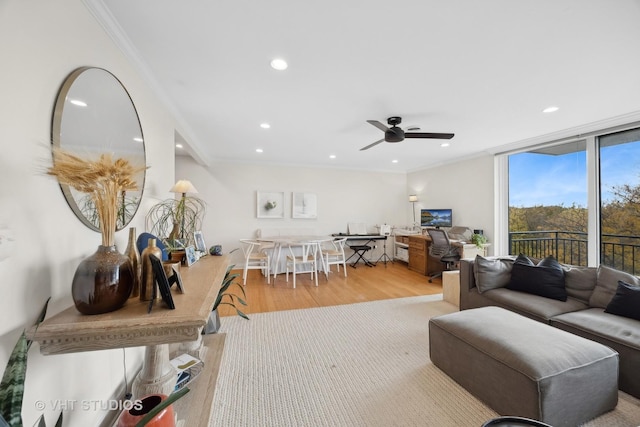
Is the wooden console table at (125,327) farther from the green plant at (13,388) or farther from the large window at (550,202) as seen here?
the large window at (550,202)

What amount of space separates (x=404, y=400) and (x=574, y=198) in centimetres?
404

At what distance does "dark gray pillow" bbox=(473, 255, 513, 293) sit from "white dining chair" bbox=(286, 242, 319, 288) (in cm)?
239

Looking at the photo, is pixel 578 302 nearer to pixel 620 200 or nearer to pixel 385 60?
pixel 620 200

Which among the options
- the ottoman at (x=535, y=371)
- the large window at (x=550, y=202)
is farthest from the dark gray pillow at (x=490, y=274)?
the large window at (x=550, y=202)

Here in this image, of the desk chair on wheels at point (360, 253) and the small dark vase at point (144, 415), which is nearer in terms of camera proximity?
the small dark vase at point (144, 415)

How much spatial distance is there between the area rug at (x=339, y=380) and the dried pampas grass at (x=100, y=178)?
54.6 inches

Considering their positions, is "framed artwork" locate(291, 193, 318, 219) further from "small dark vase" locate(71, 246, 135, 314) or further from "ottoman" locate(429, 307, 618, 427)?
"small dark vase" locate(71, 246, 135, 314)

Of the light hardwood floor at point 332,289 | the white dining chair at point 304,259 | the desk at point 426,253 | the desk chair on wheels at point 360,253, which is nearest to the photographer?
the light hardwood floor at point 332,289

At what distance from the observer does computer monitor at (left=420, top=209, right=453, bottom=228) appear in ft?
17.8

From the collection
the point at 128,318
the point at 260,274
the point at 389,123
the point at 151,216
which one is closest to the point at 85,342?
the point at 128,318

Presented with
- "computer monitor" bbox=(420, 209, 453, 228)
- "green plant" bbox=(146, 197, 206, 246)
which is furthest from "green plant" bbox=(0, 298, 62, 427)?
"computer monitor" bbox=(420, 209, 453, 228)

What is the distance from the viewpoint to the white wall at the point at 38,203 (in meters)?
0.83

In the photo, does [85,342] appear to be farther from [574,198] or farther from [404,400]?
[574,198]

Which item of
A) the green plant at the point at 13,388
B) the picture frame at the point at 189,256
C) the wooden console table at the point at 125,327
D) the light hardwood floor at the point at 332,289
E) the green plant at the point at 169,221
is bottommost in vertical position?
the light hardwood floor at the point at 332,289
